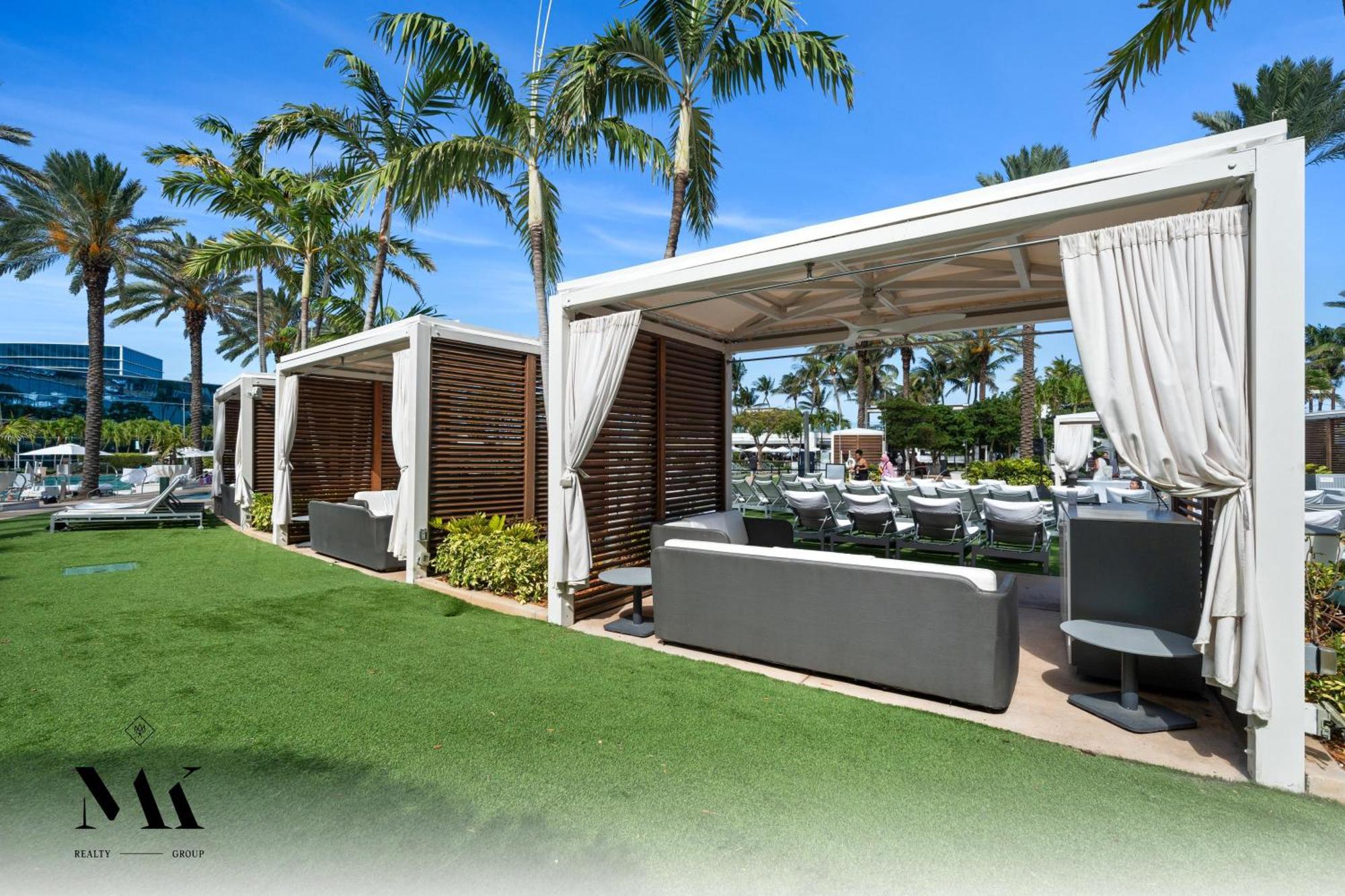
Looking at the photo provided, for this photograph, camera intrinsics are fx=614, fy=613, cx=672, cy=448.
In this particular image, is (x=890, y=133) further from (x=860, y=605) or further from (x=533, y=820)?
(x=533, y=820)

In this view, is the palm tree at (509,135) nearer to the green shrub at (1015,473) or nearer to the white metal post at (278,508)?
the white metal post at (278,508)

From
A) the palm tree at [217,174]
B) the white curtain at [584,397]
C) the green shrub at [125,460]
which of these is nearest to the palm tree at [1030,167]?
the white curtain at [584,397]

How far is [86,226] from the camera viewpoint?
15836 millimetres

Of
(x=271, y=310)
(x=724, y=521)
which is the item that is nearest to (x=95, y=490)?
(x=271, y=310)

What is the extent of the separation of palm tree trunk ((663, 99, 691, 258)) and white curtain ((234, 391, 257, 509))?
8.54 m

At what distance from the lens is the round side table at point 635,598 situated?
16.1 feet

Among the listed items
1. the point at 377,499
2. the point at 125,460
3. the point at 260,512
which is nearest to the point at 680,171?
the point at 377,499

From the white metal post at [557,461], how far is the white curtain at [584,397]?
0.03m

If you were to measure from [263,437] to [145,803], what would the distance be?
10.5 meters

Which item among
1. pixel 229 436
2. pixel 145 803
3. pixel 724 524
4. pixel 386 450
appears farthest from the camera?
pixel 229 436

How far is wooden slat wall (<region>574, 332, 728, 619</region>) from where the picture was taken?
5582 millimetres

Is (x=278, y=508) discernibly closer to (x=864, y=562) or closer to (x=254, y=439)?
(x=254, y=439)

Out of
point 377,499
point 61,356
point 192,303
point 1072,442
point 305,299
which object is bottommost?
point 377,499

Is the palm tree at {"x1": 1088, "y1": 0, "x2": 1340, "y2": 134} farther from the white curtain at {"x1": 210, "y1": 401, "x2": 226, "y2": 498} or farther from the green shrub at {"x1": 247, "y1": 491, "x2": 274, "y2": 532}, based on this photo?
the white curtain at {"x1": 210, "y1": 401, "x2": 226, "y2": 498}
